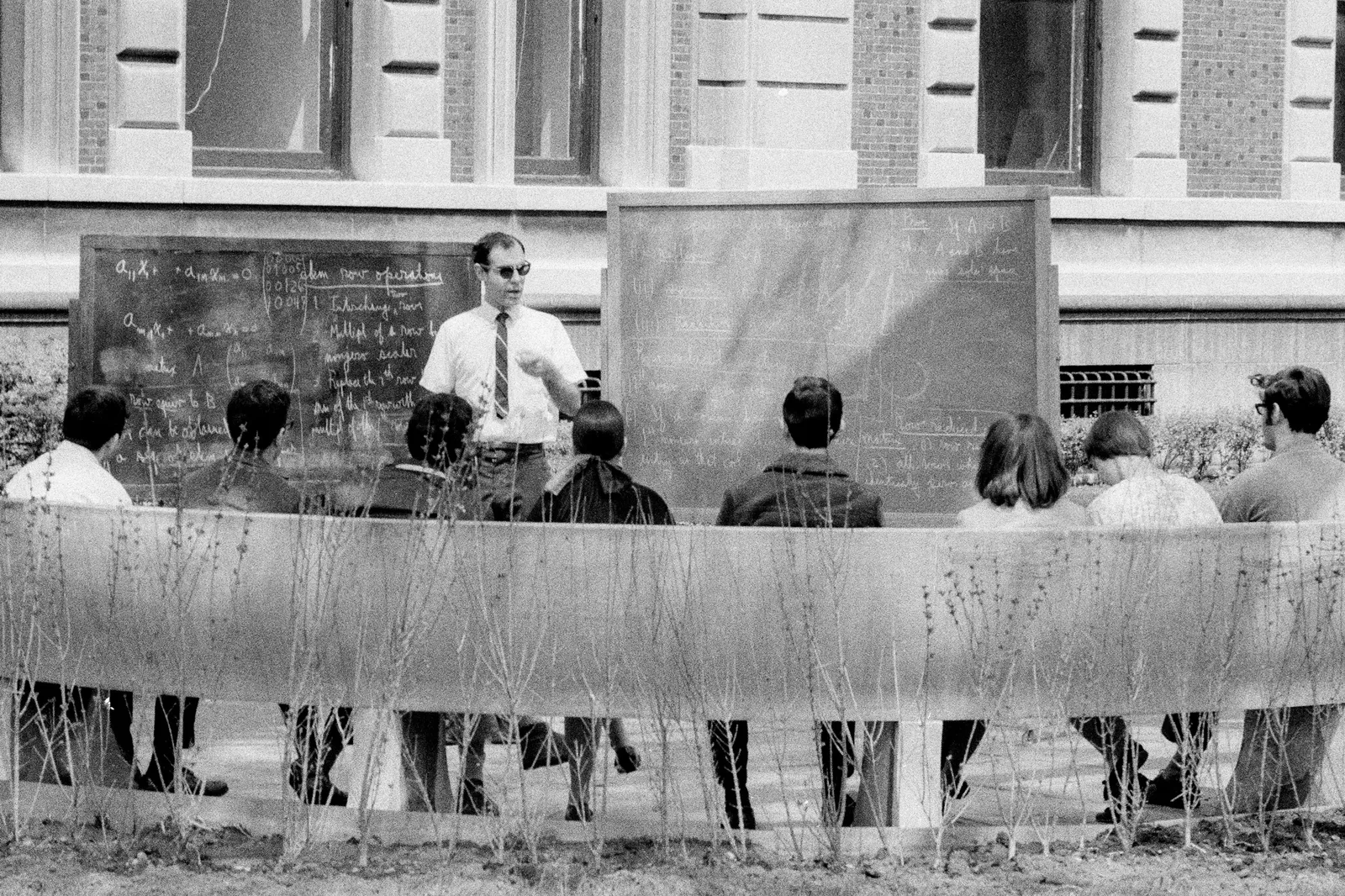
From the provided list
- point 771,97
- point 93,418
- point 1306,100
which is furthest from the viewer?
point 1306,100

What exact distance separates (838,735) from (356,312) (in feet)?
16.6

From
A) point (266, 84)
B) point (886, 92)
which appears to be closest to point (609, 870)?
point (266, 84)

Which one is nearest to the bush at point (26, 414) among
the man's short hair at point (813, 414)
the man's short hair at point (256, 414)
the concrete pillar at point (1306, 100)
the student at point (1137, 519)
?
the man's short hair at point (256, 414)

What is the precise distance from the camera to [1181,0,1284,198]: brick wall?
60.2ft

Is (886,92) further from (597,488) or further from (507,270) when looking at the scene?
(597,488)

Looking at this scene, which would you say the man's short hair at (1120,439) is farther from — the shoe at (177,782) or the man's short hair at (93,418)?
the man's short hair at (93,418)

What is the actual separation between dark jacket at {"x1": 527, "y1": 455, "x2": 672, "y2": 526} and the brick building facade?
7921 mm

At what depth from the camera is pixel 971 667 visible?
235 inches

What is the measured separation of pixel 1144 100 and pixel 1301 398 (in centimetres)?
1124

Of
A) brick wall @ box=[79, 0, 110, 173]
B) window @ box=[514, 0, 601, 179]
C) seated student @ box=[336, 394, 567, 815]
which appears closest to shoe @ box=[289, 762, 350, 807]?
seated student @ box=[336, 394, 567, 815]

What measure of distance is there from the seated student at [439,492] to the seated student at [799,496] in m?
0.55

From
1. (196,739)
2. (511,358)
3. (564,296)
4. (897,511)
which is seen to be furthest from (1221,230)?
(196,739)

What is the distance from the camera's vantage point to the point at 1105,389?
57.9ft

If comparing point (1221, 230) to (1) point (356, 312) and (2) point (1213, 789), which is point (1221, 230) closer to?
(1) point (356, 312)
